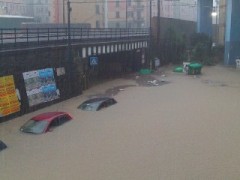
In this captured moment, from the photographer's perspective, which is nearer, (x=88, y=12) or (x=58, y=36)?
(x=58, y=36)

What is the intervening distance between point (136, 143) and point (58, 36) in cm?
1456

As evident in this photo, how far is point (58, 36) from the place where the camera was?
96.3 feet

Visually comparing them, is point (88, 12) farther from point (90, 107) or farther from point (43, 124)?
point (43, 124)

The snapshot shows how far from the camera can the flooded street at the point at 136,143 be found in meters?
14.5

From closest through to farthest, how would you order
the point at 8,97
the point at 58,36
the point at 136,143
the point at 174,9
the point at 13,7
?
the point at 136,143, the point at 8,97, the point at 58,36, the point at 13,7, the point at 174,9

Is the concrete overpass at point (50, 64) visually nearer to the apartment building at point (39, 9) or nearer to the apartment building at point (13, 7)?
the apartment building at point (13, 7)

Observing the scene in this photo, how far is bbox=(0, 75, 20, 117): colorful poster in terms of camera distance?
22.1 metres

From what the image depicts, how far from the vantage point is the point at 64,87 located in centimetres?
2881

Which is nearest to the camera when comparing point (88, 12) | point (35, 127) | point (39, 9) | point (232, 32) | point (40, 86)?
point (35, 127)

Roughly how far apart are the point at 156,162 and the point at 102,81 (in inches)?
899

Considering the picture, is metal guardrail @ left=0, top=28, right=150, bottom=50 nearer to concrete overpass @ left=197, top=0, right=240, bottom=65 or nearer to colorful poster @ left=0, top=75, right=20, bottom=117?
colorful poster @ left=0, top=75, right=20, bottom=117

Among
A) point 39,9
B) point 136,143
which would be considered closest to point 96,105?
point 136,143

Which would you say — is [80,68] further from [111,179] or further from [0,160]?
[111,179]

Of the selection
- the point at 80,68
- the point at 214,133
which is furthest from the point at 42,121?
the point at 80,68
